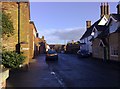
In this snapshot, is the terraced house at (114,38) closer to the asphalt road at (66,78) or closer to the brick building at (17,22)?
the asphalt road at (66,78)

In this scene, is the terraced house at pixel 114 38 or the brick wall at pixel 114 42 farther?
the brick wall at pixel 114 42

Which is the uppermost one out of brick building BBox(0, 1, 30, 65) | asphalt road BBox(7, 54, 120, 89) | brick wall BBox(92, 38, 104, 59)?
brick building BBox(0, 1, 30, 65)

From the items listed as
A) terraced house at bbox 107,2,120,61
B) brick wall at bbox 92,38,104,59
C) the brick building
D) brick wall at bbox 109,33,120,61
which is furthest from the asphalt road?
brick wall at bbox 92,38,104,59

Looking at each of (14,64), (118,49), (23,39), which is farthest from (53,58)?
(14,64)

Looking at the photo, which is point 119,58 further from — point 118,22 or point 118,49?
point 118,22

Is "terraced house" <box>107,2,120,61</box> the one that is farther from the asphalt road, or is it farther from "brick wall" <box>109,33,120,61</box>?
the asphalt road

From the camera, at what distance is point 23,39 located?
81.6 feet

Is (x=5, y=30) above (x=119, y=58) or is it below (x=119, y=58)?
above

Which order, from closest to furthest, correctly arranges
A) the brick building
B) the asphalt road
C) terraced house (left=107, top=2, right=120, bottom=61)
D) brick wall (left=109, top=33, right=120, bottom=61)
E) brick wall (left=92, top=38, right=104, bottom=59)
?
the asphalt road → the brick building → terraced house (left=107, top=2, right=120, bottom=61) → brick wall (left=109, top=33, right=120, bottom=61) → brick wall (left=92, top=38, right=104, bottom=59)

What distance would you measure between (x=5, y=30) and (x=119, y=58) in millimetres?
17485

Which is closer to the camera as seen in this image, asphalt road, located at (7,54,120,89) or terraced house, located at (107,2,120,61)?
asphalt road, located at (7,54,120,89)

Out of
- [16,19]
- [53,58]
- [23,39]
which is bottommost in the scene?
[53,58]

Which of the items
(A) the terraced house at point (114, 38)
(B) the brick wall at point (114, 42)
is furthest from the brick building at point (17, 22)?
(B) the brick wall at point (114, 42)

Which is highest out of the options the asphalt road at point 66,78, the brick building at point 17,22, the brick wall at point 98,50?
the brick building at point 17,22
